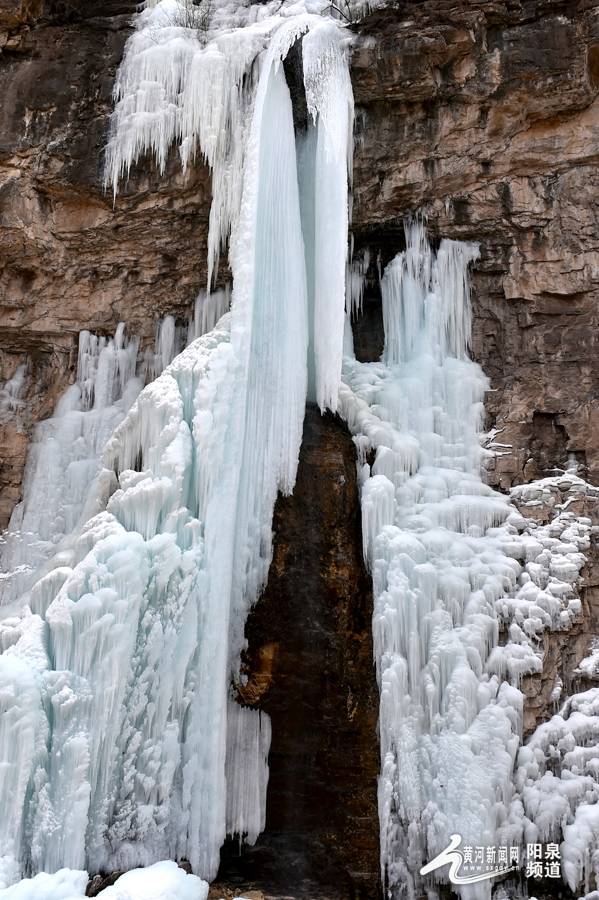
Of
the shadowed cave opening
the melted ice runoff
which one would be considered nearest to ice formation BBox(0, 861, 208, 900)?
the melted ice runoff

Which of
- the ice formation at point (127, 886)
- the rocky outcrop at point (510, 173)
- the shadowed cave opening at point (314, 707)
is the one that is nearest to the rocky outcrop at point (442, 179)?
the rocky outcrop at point (510, 173)

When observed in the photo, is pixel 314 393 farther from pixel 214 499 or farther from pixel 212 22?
pixel 212 22

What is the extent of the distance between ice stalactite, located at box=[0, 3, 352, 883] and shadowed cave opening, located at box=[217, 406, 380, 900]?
190mm

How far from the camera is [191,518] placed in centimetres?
748

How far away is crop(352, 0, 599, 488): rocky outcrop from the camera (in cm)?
900

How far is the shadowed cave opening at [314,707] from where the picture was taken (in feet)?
25.9

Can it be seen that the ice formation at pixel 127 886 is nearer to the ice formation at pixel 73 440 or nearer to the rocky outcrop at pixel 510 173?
the ice formation at pixel 73 440

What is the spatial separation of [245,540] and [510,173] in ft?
15.3

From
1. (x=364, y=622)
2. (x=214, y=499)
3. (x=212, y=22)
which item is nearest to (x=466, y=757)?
(x=364, y=622)

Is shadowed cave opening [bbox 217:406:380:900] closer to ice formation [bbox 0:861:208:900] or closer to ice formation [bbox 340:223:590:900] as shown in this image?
ice formation [bbox 340:223:590:900]

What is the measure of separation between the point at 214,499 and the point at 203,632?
3.42ft

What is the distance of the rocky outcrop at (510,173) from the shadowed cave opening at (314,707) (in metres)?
2.01

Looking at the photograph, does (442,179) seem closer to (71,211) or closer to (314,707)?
(71,211)

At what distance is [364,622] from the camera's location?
8367 mm
